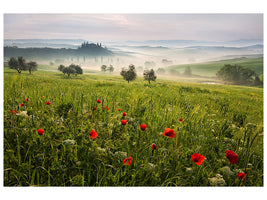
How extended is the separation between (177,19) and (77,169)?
414cm

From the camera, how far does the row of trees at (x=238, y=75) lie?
12.9m

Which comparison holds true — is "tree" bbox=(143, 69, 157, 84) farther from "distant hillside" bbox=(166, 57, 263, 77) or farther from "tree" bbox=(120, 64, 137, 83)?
"distant hillside" bbox=(166, 57, 263, 77)

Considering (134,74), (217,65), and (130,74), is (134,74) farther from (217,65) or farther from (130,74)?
(217,65)

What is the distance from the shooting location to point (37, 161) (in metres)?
1.43

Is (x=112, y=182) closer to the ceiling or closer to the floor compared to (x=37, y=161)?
closer to the floor

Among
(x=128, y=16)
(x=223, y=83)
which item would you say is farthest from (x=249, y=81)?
(x=128, y=16)

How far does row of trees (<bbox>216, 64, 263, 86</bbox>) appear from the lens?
506 inches

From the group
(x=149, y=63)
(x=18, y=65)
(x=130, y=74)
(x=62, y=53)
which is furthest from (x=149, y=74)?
(x=18, y=65)

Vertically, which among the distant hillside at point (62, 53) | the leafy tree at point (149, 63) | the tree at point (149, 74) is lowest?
the tree at point (149, 74)

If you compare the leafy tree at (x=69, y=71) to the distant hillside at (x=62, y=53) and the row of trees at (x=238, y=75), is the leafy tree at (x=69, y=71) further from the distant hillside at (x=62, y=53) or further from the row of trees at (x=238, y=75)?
the row of trees at (x=238, y=75)

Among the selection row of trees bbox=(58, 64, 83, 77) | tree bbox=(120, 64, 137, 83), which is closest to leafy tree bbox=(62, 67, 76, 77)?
row of trees bbox=(58, 64, 83, 77)

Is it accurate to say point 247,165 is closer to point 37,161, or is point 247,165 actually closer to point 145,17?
point 37,161

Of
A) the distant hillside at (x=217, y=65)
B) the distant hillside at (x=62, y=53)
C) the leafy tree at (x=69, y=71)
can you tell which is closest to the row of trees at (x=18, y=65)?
the distant hillside at (x=62, y=53)

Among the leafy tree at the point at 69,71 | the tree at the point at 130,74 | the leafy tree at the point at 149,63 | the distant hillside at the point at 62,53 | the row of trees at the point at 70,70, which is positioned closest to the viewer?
the distant hillside at the point at 62,53
